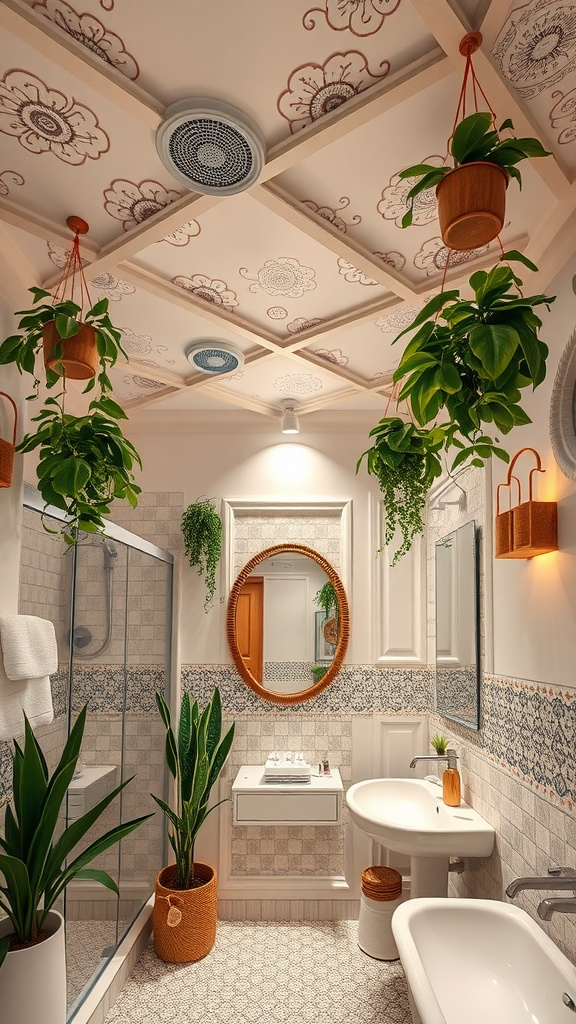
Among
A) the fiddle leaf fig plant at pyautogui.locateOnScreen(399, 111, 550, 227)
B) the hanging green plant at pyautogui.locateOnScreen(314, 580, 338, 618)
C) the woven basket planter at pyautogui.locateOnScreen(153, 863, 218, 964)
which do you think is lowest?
the woven basket planter at pyautogui.locateOnScreen(153, 863, 218, 964)

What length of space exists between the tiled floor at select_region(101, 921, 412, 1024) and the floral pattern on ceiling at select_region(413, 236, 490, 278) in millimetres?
2853

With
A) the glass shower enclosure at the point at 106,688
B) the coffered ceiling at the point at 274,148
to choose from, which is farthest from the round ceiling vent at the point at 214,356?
the glass shower enclosure at the point at 106,688

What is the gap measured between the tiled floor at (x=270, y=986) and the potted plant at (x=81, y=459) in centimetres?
201

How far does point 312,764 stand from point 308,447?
180 centimetres

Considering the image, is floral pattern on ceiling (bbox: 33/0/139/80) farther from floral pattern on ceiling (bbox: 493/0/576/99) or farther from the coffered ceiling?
floral pattern on ceiling (bbox: 493/0/576/99)

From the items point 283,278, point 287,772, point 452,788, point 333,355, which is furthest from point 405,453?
point 287,772

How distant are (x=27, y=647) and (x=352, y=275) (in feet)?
5.28

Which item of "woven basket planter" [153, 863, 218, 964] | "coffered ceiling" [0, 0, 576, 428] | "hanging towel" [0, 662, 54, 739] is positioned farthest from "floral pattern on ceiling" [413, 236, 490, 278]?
"woven basket planter" [153, 863, 218, 964]

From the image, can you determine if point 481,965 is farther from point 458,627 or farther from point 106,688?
point 106,688

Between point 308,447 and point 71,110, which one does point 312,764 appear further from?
point 71,110

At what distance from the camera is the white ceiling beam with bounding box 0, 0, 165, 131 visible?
4.32ft

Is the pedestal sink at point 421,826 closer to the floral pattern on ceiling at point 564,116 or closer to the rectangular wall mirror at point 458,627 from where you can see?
the rectangular wall mirror at point 458,627

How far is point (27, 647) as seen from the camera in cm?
186

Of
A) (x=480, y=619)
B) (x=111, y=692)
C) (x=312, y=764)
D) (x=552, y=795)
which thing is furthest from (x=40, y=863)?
(x=312, y=764)
